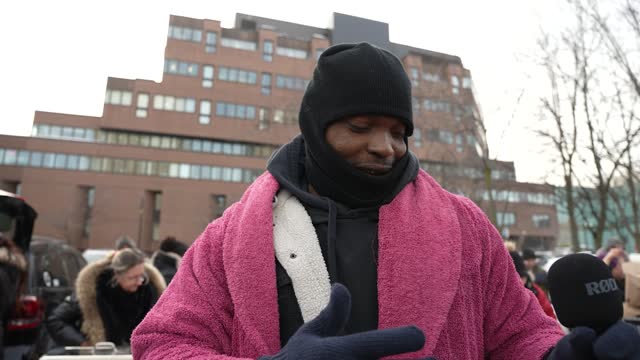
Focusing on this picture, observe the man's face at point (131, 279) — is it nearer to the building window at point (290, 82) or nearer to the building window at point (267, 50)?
the building window at point (290, 82)

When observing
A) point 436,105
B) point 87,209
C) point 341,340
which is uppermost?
point 436,105

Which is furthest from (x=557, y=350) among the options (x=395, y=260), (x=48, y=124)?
(x=48, y=124)

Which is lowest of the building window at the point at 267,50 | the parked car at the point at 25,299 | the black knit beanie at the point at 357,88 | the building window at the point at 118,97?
the parked car at the point at 25,299

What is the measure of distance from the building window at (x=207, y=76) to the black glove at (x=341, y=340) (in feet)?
140

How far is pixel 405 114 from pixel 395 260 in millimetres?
447

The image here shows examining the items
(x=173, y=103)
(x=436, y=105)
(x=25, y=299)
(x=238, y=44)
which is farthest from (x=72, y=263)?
(x=238, y=44)

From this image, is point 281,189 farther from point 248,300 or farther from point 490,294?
point 490,294

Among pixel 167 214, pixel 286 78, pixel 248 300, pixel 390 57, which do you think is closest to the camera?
pixel 248 300

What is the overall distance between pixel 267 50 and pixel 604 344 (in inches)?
1759

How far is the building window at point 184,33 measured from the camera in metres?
41.7

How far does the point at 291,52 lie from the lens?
43906mm

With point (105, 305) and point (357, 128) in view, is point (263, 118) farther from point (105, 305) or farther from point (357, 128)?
point (357, 128)

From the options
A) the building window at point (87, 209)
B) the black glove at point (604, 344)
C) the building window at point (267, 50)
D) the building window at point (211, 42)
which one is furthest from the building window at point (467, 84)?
the building window at point (87, 209)

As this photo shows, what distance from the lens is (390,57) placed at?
152cm
